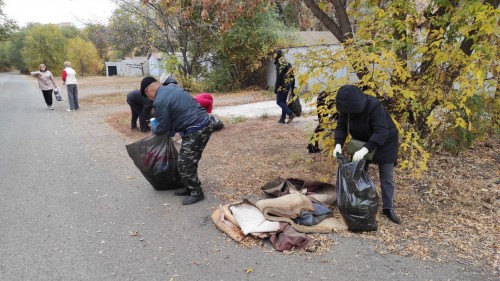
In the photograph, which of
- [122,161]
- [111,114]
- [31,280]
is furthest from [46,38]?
[31,280]

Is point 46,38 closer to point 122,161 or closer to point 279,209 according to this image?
point 122,161

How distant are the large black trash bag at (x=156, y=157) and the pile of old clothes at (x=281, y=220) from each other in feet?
3.12

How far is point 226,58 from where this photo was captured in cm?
1842

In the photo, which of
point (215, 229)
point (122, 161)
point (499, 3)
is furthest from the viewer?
point (122, 161)

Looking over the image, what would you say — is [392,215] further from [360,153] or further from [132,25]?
[132,25]

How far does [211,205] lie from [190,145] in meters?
0.74

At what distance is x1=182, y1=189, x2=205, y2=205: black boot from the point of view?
4473mm

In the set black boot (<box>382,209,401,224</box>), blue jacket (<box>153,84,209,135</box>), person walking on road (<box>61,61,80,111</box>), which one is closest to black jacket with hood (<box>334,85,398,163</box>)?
black boot (<box>382,209,401,224</box>)

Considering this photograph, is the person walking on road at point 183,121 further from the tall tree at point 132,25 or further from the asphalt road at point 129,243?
the tall tree at point 132,25

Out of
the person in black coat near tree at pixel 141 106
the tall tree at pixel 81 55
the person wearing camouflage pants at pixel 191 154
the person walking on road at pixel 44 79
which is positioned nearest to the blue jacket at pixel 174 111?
the person wearing camouflage pants at pixel 191 154

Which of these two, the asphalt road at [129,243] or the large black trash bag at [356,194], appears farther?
the large black trash bag at [356,194]

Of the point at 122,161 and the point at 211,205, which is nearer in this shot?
→ the point at 211,205

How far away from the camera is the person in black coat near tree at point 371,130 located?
346 cm

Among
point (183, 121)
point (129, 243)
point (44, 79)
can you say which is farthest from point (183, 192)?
point (44, 79)
